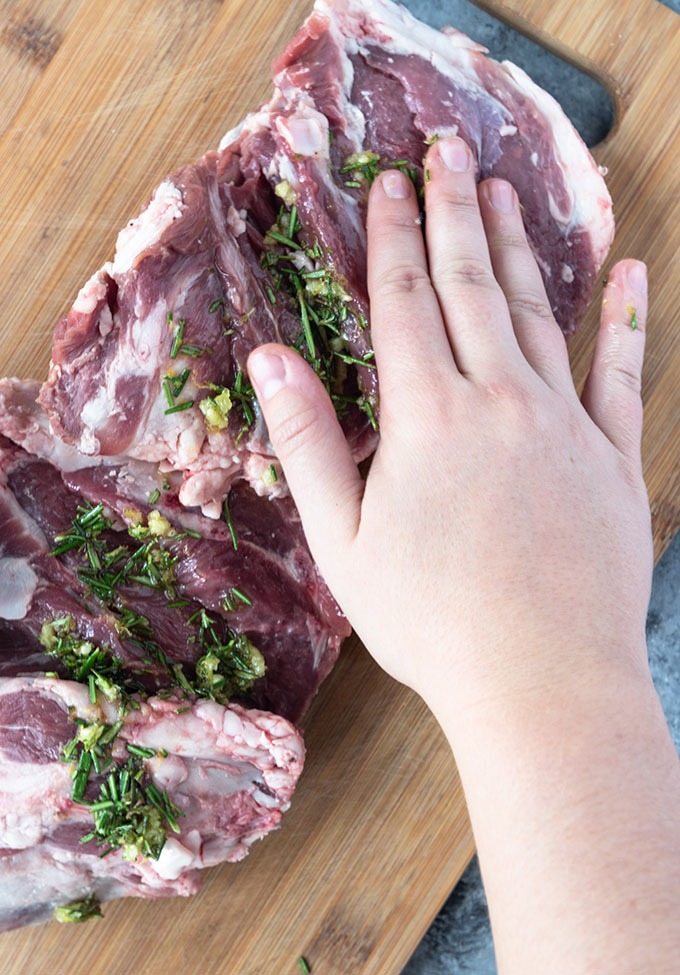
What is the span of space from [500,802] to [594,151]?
224cm

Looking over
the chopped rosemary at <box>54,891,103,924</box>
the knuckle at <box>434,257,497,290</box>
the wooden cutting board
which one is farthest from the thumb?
the chopped rosemary at <box>54,891,103,924</box>

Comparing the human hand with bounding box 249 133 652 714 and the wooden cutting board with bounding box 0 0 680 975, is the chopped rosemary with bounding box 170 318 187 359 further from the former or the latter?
the wooden cutting board with bounding box 0 0 680 975

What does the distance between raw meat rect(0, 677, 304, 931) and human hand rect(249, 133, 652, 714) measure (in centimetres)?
56

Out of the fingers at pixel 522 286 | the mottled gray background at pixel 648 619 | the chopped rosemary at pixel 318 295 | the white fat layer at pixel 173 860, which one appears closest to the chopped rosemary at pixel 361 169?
the chopped rosemary at pixel 318 295

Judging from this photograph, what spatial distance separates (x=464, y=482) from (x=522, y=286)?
65 centimetres

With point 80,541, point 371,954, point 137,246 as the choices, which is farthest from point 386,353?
point 371,954

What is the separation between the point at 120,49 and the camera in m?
2.93

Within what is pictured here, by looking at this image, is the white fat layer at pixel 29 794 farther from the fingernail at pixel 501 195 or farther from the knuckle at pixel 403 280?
the fingernail at pixel 501 195

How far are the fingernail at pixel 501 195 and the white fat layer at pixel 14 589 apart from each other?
1.73 m

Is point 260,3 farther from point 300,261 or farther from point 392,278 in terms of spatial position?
point 392,278

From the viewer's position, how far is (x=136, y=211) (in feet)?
9.70

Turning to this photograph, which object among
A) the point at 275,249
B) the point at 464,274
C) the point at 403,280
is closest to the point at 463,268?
the point at 464,274

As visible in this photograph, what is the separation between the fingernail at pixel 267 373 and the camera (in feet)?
7.36

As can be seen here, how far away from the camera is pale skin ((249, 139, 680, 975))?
1.87m
